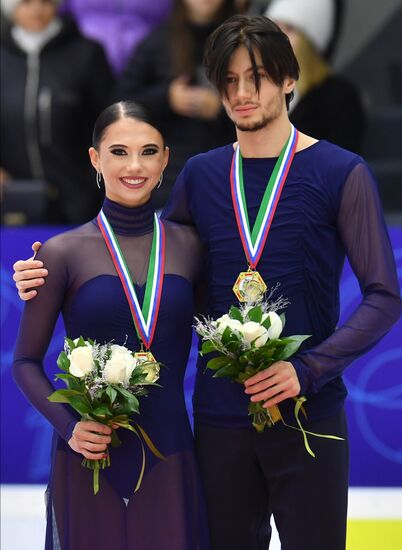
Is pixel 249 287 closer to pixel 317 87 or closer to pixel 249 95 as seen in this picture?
pixel 249 95

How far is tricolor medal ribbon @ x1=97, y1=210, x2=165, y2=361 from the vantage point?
11.4 ft

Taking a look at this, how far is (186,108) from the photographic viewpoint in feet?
20.1

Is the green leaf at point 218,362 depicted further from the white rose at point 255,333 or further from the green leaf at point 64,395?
the green leaf at point 64,395

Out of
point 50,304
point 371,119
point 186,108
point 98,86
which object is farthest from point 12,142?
point 50,304

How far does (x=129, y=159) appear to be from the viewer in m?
3.56

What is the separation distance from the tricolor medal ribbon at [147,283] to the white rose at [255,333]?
0.32 metres

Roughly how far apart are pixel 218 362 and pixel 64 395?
0.43 m

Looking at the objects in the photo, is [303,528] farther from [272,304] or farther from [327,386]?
[272,304]

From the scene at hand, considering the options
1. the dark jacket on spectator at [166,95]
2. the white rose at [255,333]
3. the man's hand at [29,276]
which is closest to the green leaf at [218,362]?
the white rose at [255,333]

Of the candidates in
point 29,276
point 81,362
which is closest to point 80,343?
point 81,362

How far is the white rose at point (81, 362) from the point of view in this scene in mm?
3273

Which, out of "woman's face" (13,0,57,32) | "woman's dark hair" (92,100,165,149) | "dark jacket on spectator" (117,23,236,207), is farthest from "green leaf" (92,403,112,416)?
"woman's face" (13,0,57,32)

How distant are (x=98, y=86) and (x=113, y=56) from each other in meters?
0.33

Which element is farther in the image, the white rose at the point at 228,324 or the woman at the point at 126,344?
the woman at the point at 126,344
